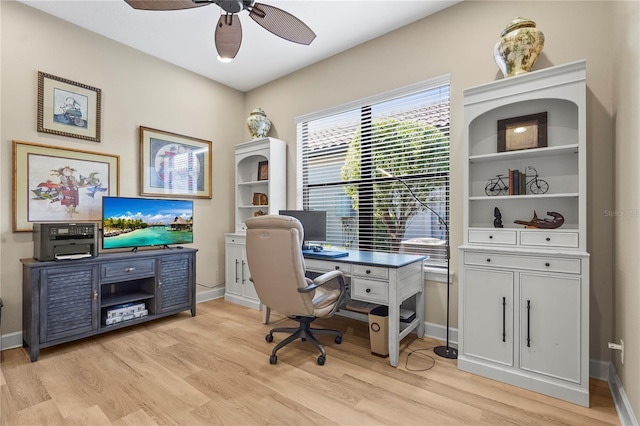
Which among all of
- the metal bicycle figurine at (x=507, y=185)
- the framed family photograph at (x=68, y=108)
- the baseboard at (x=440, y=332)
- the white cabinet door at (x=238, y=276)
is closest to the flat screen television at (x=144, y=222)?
the white cabinet door at (x=238, y=276)

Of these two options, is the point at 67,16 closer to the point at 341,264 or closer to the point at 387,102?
the point at 387,102

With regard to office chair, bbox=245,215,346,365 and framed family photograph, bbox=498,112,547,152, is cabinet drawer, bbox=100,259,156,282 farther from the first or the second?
framed family photograph, bbox=498,112,547,152

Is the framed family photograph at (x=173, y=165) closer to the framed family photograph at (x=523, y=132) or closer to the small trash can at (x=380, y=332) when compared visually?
the small trash can at (x=380, y=332)

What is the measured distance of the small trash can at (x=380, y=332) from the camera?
2.50 metres

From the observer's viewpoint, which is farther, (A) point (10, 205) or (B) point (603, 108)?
A: (A) point (10, 205)

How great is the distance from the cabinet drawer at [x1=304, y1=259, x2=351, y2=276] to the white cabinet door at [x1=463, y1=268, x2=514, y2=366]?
0.93m

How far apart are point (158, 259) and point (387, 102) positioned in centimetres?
295

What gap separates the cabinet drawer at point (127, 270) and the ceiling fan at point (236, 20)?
7.00 ft

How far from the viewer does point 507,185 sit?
97.3 inches

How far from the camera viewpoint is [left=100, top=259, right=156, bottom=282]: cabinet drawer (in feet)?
9.48

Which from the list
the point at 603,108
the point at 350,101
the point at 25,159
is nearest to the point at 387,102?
the point at 350,101

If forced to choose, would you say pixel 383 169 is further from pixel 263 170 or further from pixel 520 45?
pixel 263 170

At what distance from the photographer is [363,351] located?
264cm

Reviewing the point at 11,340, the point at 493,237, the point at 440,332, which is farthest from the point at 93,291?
the point at 493,237
